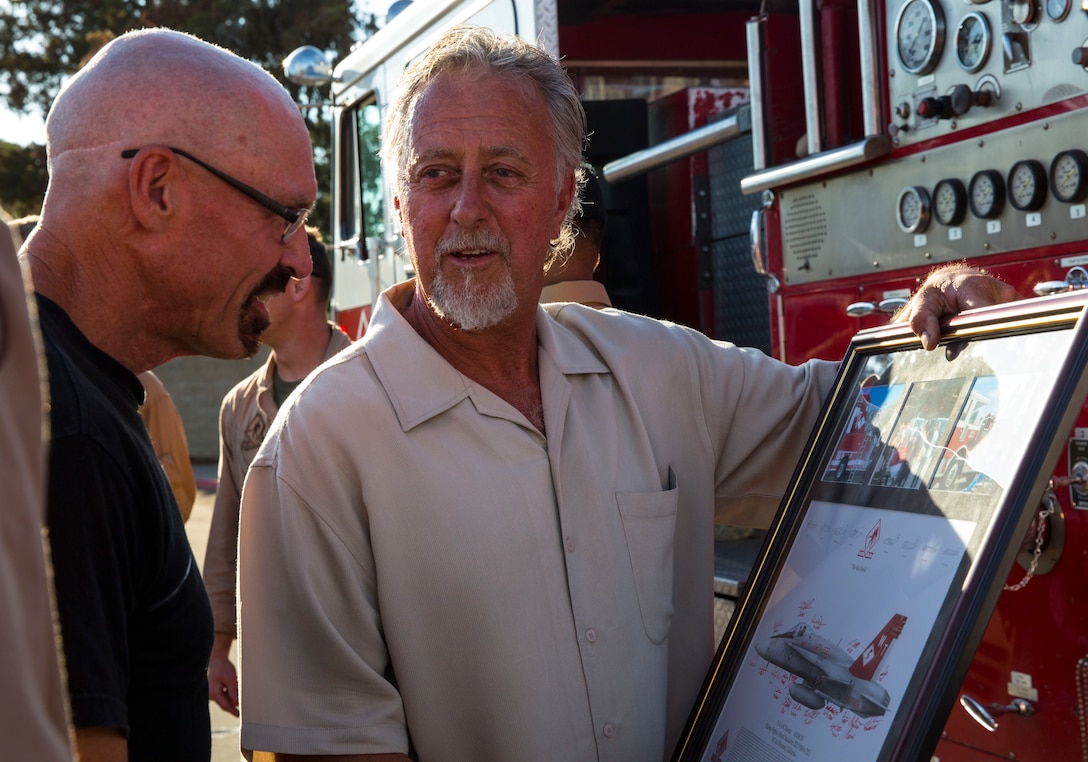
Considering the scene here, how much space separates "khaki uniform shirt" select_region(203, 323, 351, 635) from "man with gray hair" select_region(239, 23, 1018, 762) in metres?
1.48

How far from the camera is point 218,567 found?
3473mm

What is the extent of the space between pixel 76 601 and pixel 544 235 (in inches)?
50.6

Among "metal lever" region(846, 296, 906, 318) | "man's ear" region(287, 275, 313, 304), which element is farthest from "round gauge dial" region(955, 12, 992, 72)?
"man's ear" region(287, 275, 313, 304)

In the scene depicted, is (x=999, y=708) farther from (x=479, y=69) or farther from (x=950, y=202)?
(x=479, y=69)

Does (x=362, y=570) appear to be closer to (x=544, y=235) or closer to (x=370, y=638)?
(x=370, y=638)

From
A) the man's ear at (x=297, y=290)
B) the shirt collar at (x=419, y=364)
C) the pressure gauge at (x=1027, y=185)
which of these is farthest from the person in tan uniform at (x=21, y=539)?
the man's ear at (x=297, y=290)

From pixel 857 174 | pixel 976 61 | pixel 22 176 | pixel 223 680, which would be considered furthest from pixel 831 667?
pixel 22 176

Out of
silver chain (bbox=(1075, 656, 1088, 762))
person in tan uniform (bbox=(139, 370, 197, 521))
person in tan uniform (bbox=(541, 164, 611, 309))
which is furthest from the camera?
person in tan uniform (bbox=(139, 370, 197, 521))

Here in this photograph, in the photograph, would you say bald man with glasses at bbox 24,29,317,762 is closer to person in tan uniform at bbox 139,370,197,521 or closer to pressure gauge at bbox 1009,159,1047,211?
pressure gauge at bbox 1009,159,1047,211

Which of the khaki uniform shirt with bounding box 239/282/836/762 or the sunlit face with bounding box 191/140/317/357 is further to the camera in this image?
the khaki uniform shirt with bounding box 239/282/836/762

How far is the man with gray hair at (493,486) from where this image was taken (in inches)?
71.7

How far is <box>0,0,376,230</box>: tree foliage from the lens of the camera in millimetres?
19844

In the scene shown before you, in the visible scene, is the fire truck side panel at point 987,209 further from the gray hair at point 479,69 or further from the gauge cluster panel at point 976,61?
the gray hair at point 479,69

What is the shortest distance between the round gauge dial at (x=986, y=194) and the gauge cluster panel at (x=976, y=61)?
0.29ft
